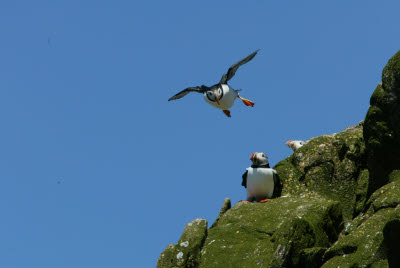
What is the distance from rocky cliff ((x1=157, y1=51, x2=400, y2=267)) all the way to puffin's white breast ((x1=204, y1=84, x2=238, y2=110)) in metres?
2.47

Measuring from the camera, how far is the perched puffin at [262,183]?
65.2 feet

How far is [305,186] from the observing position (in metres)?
19.3

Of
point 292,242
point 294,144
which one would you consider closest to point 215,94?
point 292,242

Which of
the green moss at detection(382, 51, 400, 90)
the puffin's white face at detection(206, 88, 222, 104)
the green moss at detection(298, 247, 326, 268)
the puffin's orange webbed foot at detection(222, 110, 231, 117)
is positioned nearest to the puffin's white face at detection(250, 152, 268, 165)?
the puffin's orange webbed foot at detection(222, 110, 231, 117)

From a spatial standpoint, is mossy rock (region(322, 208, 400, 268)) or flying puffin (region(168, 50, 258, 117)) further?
flying puffin (region(168, 50, 258, 117))

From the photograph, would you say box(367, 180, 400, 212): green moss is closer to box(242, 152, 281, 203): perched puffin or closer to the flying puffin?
box(242, 152, 281, 203): perched puffin

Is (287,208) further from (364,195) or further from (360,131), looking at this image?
(360,131)

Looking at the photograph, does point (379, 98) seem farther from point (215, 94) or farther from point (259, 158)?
point (215, 94)

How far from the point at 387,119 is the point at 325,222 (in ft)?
9.71

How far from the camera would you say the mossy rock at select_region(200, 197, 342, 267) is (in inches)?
600

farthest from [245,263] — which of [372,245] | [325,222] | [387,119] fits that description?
→ [387,119]

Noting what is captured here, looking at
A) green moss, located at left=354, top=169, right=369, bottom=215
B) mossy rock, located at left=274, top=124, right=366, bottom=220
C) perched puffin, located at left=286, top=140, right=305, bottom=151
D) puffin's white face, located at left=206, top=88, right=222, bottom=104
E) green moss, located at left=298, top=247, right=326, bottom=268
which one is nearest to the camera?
green moss, located at left=298, top=247, right=326, bottom=268

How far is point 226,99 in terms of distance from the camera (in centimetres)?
2077

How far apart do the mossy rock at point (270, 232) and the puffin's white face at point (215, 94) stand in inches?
145
